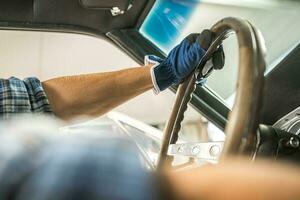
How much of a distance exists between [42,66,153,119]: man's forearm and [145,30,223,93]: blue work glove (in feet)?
0.35

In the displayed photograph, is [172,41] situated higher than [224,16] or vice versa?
[224,16]

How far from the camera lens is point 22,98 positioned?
1093mm

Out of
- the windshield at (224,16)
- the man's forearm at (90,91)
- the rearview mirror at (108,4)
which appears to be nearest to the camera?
the man's forearm at (90,91)

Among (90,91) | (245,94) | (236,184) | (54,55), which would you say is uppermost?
(245,94)

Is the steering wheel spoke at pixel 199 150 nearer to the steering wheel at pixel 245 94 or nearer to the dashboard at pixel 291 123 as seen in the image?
the steering wheel at pixel 245 94

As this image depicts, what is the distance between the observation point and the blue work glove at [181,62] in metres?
0.90

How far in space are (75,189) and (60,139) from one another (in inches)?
9.0

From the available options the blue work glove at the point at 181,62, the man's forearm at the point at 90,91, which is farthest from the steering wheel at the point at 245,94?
the man's forearm at the point at 90,91

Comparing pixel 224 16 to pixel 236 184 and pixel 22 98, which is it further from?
pixel 236 184

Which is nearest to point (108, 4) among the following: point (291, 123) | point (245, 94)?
point (291, 123)

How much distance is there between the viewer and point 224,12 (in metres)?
1.73

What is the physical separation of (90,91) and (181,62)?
1.32 feet

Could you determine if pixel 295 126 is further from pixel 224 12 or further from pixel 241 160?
pixel 224 12

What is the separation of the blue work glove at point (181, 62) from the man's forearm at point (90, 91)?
Answer: 11 cm
